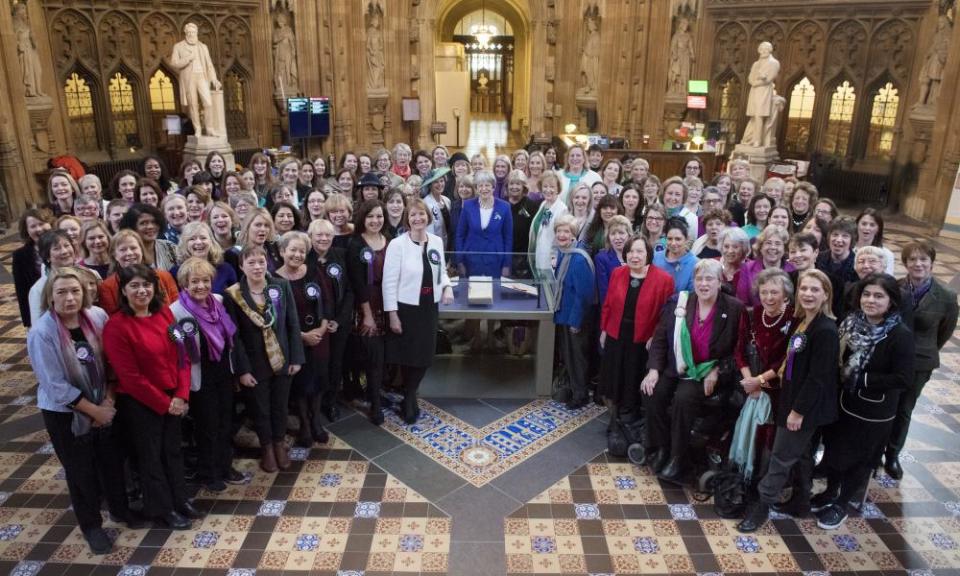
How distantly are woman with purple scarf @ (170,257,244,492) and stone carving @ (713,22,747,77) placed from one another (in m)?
13.7

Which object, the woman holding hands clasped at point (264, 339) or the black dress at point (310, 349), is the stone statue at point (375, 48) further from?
the woman holding hands clasped at point (264, 339)

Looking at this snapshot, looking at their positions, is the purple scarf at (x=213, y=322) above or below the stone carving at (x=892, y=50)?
below

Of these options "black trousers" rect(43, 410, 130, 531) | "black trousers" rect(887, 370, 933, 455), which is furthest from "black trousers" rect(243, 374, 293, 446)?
"black trousers" rect(887, 370, 933, 455)

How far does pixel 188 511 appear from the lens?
4379 millimetres

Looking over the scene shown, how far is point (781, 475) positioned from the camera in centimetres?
425

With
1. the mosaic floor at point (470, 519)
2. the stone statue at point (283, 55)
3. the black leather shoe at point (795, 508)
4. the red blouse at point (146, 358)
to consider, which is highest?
the stone statue at point (283, 55)

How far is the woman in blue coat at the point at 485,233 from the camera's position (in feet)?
20.4


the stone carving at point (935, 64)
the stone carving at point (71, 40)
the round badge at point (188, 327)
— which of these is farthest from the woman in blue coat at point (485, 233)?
the stone carving at point (935, 64)

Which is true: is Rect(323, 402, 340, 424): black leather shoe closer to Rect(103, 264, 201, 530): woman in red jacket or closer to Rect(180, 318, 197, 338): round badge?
Rect(103, 264, 201, 530): woman in red jacket

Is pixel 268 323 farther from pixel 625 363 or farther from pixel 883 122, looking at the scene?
pixel 883 122

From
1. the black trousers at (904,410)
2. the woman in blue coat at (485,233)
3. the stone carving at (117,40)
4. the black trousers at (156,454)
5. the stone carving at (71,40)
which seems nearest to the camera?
the black trousers at (156,454)

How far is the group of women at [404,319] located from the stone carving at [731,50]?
9845 millimetres

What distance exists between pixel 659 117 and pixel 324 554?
13712 mm

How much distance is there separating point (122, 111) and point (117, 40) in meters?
1.28
